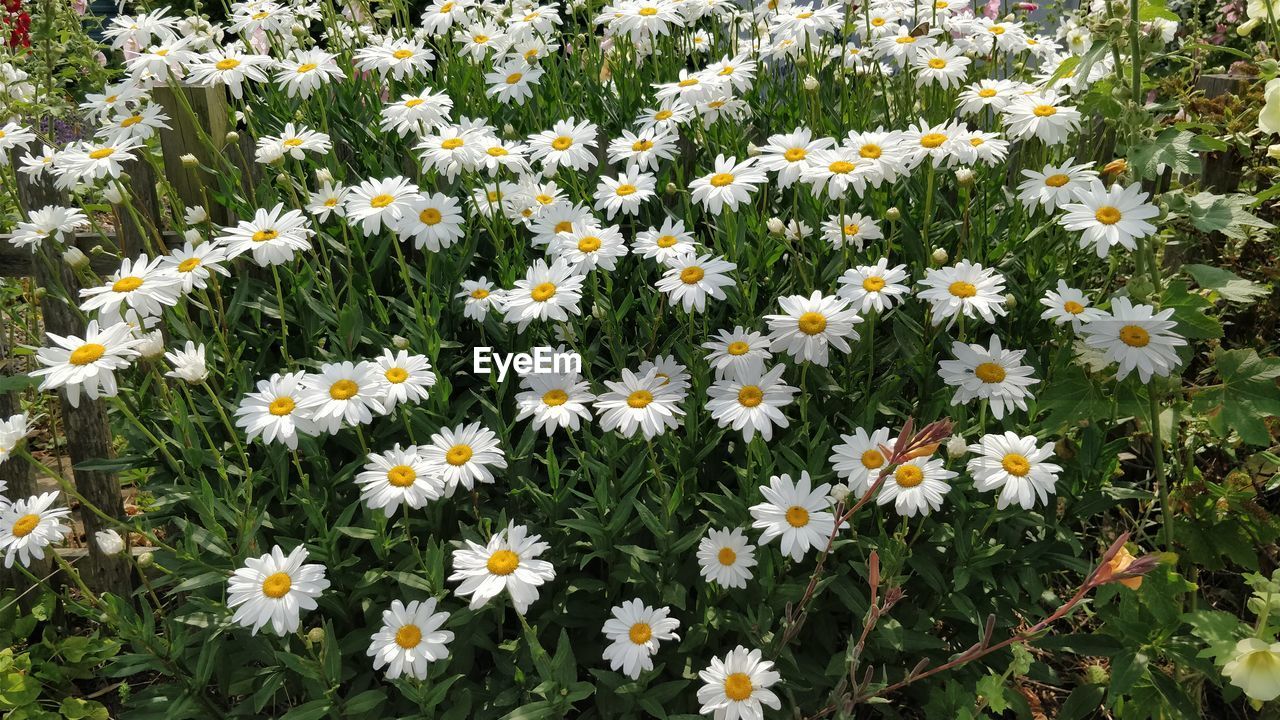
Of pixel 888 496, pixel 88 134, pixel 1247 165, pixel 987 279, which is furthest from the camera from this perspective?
pixel 88 134

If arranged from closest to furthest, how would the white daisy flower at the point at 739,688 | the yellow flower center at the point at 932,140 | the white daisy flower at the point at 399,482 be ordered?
the white daisy flower at the point at 739,688 → the white daisy flower at the point at 399,482 → the yellow flower center at the point at 932,140

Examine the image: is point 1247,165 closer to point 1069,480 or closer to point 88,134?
point 1069,480

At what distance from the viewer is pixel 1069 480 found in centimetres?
221

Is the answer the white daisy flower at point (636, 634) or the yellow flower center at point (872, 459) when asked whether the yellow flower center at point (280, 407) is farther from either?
the yellow flower center at point (872, 459)

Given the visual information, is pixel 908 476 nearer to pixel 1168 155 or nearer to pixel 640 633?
pixel 640 633

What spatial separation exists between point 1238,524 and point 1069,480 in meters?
0.41

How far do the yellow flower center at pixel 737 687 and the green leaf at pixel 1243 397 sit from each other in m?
1.08

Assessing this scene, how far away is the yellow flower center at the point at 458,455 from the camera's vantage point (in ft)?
6.54

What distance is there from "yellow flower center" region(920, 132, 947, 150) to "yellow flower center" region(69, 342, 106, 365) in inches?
73.1

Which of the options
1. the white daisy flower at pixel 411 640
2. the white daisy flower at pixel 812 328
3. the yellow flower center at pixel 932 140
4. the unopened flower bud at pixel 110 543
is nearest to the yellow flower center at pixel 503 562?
the white daisy flower at pixel 411 640

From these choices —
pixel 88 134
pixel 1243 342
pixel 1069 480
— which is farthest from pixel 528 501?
pixel 88 134

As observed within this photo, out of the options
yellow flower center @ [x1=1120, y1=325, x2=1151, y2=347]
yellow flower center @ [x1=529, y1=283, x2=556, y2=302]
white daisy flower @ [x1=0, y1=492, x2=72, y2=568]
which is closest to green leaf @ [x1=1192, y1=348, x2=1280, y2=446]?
yellow flower center @ [x1=1120, y1=325, x2=1151, y2=347]

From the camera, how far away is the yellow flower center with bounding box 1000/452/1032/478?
1.86 meters

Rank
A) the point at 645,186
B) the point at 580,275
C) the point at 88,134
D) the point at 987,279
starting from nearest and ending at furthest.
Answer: the point at 987,279 → the point at 580,275 → the point at 645,186 → the point at 88,134
